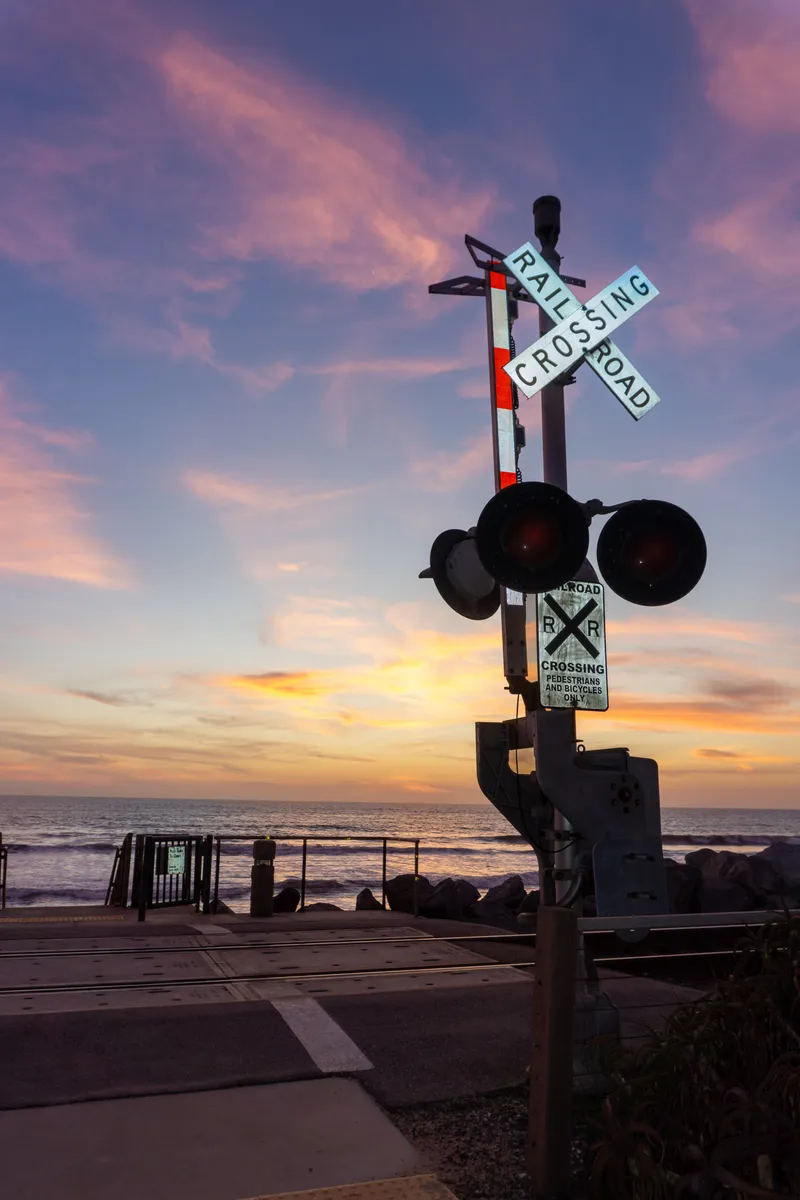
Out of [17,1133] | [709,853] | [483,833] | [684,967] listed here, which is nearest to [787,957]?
[17,1133]

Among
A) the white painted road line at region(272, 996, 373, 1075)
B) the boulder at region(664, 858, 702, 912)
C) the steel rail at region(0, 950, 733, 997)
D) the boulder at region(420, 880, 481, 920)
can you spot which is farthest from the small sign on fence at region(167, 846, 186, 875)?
the boulder at region(664, 858, 702, 912)

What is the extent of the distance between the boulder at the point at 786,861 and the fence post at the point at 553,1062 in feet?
88.3

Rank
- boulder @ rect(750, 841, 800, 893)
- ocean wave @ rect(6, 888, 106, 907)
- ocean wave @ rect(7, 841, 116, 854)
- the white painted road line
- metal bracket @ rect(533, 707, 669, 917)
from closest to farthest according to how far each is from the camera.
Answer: metal bracket @ rect(533, 707, 669, 917)
the white painted road line
boulder @ rect(750, 841, 800, 893)
ocean wave @ rect(6, 888, 106, 907)
ocean wave @ rect(7, 841, 116, 854)

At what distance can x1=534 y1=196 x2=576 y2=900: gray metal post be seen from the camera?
4.94m

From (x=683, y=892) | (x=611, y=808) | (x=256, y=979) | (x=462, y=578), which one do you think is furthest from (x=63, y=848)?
(x=611, y=808)

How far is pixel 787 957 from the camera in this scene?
13.1 feet

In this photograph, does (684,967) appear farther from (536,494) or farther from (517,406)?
(536,494)

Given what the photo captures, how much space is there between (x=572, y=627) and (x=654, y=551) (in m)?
0.90

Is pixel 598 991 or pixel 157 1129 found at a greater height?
pixel 598 991

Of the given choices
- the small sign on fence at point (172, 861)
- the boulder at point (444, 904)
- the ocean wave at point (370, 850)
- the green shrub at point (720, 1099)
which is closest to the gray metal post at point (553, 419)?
the green shrub at point (720, 1099)

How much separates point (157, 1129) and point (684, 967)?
8.82 metres

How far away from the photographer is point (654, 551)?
13.8ft

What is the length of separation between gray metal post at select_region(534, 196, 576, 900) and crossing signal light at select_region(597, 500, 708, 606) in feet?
3.23

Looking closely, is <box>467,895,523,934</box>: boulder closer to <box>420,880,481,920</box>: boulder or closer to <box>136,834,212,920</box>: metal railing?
<box>420,880,481,920</box>: boulder
